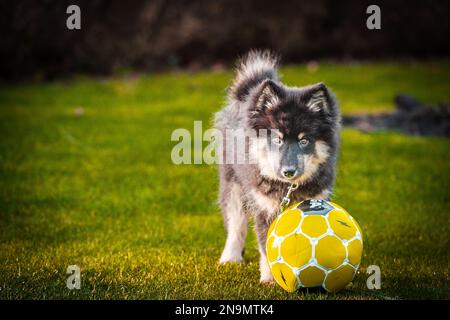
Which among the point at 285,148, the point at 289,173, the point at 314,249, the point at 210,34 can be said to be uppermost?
the point at 210,34

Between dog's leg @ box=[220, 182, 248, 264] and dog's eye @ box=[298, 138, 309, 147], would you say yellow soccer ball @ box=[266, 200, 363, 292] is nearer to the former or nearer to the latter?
dog's eye @ box=[298, 138, 309, 147]

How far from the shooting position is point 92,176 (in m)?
8.20

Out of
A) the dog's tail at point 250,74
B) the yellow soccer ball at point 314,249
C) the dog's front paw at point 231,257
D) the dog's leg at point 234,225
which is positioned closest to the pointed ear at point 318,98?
the yellow soccer ball at point 314,249

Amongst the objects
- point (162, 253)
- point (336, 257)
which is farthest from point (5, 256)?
point (336, 257)

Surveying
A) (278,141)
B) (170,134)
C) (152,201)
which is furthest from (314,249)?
(170,134)

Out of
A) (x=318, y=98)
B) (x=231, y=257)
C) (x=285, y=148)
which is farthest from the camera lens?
(x=231, y=257)

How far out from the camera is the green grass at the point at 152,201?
4.86 meters

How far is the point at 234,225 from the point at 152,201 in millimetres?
1870

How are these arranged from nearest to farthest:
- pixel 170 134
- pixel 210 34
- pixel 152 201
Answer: pixel 152 201
pixel 170 134
pixel 210 34

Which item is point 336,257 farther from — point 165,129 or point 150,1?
point 150,1

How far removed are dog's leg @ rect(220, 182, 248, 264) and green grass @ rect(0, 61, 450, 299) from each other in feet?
0.55

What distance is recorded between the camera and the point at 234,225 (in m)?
5.69

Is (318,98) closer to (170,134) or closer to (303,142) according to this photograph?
(303,142)
